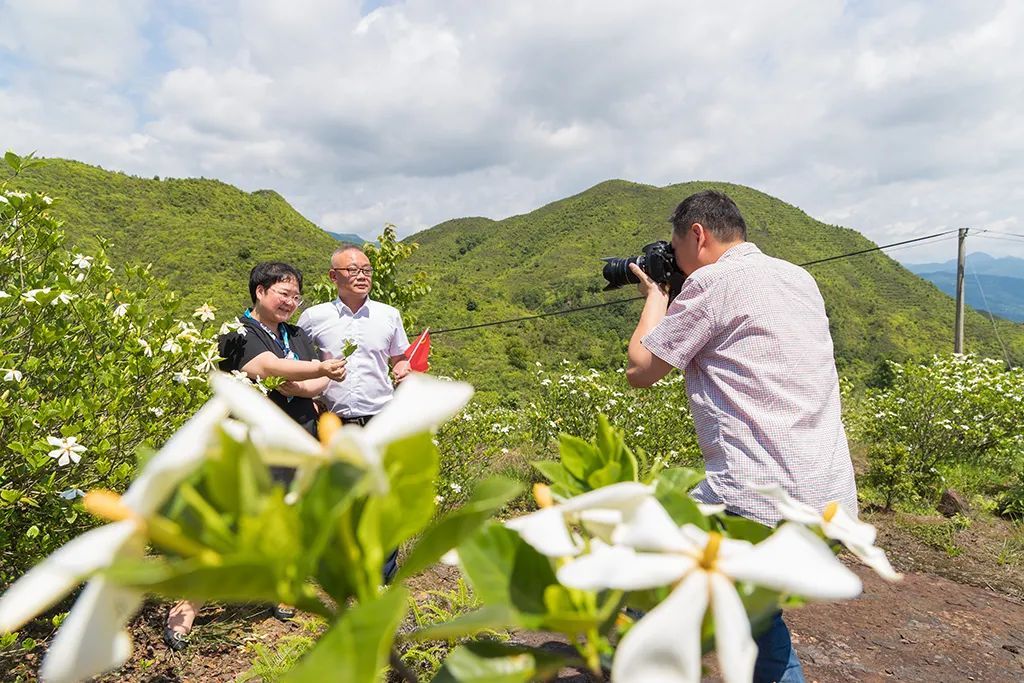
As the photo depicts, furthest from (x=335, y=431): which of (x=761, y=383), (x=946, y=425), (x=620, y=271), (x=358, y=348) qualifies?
(x=946, y=425)

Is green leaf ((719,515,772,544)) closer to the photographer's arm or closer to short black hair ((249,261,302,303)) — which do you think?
the photographer's arm

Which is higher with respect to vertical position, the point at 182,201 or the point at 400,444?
the point at 182,201

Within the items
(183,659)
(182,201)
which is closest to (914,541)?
(183,659)

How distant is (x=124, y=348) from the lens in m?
2.36

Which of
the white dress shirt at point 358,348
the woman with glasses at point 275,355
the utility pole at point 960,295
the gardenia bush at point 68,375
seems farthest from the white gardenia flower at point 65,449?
the utility pole at point 960,295

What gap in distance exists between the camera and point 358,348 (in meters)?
3.17

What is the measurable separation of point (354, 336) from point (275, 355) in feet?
1.59

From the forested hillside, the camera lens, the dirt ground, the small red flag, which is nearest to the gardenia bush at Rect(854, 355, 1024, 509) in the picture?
the dirt ground

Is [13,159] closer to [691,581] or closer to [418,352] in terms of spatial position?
[418,352]

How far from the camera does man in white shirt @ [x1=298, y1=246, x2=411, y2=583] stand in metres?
3.12

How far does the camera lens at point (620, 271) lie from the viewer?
2117mm

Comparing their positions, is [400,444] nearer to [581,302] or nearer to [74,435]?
[74,435]

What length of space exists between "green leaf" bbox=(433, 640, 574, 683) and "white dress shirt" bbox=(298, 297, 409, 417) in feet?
8.90

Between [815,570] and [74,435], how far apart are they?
2.22 m
